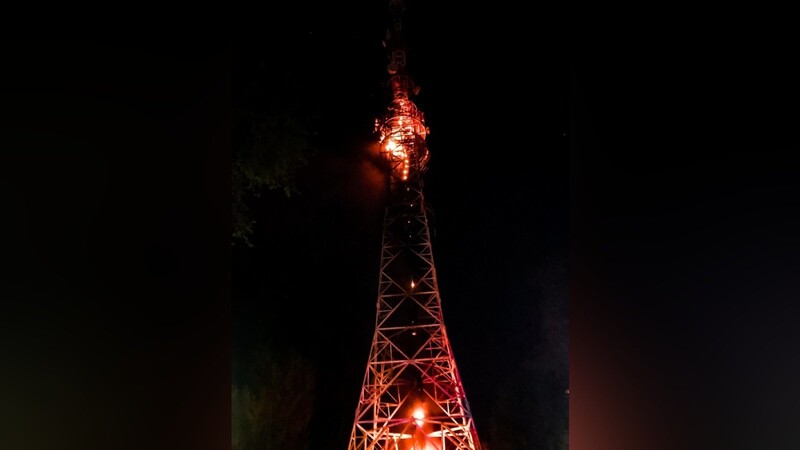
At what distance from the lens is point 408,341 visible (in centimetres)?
517

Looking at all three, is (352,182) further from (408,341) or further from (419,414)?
(419,414)

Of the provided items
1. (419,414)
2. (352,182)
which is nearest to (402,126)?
(352,182)

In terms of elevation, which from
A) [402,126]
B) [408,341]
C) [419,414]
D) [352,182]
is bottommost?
[419,414]

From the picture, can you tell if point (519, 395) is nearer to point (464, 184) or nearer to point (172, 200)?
point (464, 184)

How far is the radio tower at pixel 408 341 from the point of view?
16.3 feet

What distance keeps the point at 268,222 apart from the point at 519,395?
8.62 ft

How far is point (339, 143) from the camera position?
15.9ft

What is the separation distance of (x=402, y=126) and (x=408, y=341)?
1977 mm

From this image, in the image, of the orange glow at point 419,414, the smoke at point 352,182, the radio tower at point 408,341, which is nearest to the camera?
the smoke at point 352,182

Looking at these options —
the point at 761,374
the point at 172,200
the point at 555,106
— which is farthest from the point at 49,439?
the point at 555,106

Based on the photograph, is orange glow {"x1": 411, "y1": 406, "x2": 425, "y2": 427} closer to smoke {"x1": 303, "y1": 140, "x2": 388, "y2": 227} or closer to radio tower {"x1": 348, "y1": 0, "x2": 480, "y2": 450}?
radio tower {"x1": 348, "y1": 0, "x2": 480, "y2": 450}

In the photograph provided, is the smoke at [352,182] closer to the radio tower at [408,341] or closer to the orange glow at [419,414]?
→ the radio tower at [408,341]

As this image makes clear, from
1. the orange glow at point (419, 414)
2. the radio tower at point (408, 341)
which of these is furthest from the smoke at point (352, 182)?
the orange glow at point (419, 414)

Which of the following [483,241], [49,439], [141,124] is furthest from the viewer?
[483,241]
